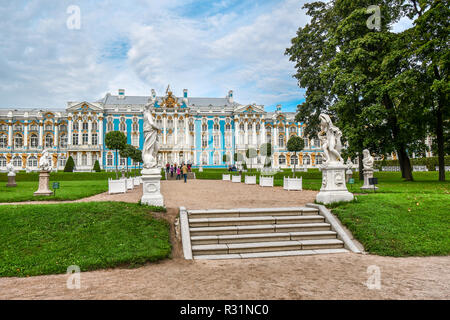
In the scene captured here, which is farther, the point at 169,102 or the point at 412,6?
the point at 169,102

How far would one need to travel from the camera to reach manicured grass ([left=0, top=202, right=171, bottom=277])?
16.7 ft

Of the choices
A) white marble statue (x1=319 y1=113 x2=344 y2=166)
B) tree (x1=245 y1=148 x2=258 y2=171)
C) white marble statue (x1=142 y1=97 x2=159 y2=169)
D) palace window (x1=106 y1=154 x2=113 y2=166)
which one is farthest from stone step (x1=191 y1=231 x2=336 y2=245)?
palace window (x1=106 y1=154 x2=113 y2=166)

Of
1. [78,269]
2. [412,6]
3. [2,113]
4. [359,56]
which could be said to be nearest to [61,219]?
[78,269]

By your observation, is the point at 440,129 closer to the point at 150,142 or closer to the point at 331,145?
the point at 331,145

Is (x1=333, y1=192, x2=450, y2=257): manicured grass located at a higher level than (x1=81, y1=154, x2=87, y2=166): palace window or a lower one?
lower

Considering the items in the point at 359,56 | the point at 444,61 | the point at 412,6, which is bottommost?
the point at 444,61

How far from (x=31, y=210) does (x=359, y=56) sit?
18.5 metres

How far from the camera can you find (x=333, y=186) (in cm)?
852

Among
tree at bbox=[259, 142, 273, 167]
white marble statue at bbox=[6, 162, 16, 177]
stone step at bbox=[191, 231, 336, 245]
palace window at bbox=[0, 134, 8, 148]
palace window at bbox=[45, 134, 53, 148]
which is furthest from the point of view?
palace window at bbox=[45, 134, 53, 148]

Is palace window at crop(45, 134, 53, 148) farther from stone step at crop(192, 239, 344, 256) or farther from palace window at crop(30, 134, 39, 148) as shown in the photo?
stone step at crop(192, 239, 344, 256)

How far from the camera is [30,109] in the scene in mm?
58219

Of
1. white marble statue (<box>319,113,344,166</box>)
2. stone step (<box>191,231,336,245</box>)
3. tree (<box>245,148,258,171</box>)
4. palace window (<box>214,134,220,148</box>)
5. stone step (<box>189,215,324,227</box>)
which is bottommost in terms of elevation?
stone step (<box>191,231,336,245</box>)

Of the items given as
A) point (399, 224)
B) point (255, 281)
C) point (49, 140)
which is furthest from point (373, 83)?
point (49, 140)
